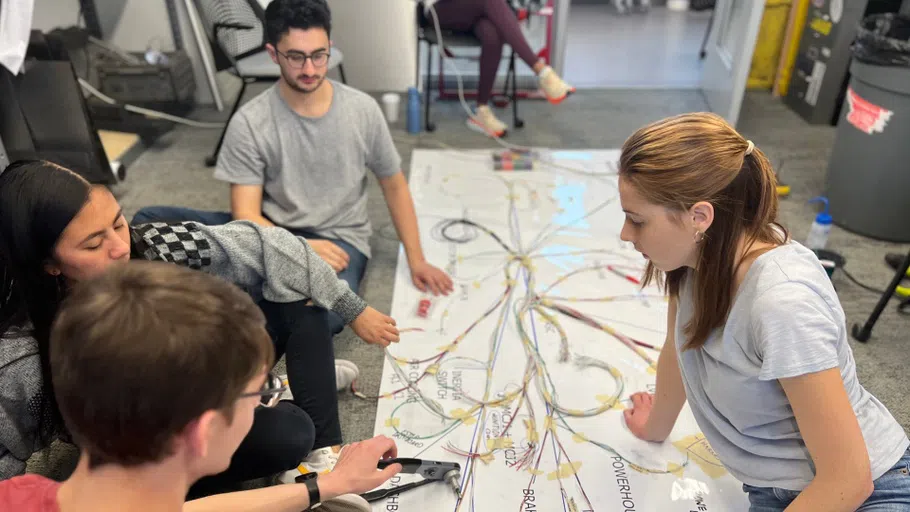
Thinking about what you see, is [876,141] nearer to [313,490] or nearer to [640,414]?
[640,414]

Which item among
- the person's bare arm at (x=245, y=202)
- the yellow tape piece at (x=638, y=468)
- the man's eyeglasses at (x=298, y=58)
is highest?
the man's eyeglasses at (x=298, y=58)

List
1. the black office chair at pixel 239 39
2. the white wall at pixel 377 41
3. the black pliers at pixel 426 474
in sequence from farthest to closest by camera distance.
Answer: the white wall at pixel 377 41
the black office chair at pixel 239 39
the black pliers at pixel 426 474

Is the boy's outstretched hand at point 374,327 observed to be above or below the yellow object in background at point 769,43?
below

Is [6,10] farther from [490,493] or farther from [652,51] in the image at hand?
[652,51]

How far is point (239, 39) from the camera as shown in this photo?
8.33ft

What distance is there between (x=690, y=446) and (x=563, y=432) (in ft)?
0.86

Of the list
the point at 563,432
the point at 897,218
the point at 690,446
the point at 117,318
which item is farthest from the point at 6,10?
the point at 897,218

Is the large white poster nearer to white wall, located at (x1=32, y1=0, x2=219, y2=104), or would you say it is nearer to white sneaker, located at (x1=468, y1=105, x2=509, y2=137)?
white sneaker, located at (x1=468, y1=105, x2=509, y2=137)

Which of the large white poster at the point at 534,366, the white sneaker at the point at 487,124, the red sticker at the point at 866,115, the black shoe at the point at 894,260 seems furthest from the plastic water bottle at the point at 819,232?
the white sneaker at the point at 487,124

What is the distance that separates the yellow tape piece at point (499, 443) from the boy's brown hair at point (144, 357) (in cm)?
81

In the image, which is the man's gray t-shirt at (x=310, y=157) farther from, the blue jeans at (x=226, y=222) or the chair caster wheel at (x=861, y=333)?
the chair caster wheel at (x=861, y=333)

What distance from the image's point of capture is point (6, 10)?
1.90m

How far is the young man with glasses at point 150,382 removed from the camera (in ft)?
1.92

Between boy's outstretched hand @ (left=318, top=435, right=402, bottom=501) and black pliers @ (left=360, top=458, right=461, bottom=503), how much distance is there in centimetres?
13
